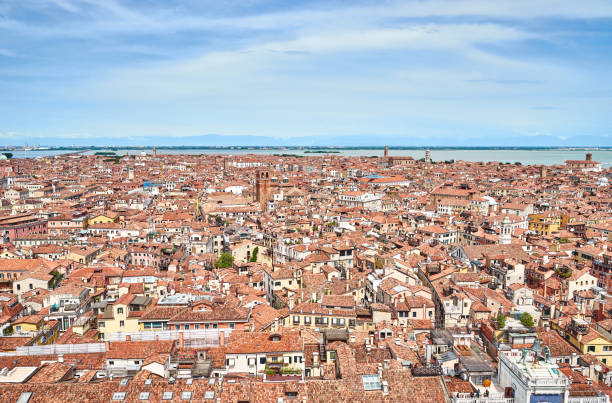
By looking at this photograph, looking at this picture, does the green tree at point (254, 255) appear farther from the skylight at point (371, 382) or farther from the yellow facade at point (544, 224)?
the yellow facade at point (544, 224)

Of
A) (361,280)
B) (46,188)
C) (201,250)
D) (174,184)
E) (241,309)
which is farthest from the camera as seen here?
(174,184)

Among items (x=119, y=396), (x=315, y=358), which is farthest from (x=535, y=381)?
(x=119, y=396)

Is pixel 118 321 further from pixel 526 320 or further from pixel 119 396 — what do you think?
pixel 526 320

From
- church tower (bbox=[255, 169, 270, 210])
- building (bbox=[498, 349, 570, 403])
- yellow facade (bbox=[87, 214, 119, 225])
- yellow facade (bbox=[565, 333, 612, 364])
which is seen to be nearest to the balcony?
building (bbox=[498, 349, 570, 403])

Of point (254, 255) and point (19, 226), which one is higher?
point (19, 226)

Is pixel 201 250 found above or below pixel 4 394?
below

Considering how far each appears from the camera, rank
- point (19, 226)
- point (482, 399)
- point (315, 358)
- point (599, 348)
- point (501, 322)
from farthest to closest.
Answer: point (19, 226), point (501, 322), point (599, 348), point (315, 358), point (482, 399)

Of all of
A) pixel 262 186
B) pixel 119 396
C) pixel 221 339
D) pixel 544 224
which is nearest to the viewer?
pixel 119 396

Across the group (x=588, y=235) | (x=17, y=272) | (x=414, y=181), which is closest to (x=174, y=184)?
(x=414, y=181)

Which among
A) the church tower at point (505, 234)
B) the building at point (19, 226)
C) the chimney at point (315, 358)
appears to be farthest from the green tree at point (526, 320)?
the building at point (19, 226)

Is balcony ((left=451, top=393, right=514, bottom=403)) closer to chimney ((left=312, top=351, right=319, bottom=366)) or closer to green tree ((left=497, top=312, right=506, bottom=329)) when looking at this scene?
chimney ((left=312, top=351, right=319, bottom=366))

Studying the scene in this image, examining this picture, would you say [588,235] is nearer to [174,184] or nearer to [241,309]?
[241,309]
